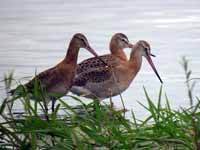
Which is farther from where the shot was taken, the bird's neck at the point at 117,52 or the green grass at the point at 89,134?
the bird's neck at the point at 117,52

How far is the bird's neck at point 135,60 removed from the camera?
1031 centimetres

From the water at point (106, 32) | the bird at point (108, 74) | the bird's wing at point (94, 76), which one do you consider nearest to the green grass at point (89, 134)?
the water at point (106, 32)

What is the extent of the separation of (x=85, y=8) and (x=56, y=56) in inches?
134

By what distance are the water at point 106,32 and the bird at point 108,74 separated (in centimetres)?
18

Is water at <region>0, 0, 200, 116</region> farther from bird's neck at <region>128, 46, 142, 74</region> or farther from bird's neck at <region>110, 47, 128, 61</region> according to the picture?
bird's neck at <region>110, 47, 128, 61</region>

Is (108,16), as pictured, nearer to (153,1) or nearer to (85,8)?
(85,8)

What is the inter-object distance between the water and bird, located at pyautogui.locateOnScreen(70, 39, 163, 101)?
0.57 ft

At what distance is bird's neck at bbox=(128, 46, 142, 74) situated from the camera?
33.8 ft

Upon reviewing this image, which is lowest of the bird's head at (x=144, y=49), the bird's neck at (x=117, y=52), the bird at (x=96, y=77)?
the bird at (x=96, y=77)

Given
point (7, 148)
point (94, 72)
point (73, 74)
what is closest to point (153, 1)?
point (94, 72)

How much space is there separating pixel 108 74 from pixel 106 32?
9.64 feet

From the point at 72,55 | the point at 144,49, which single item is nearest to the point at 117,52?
the point at 144,49

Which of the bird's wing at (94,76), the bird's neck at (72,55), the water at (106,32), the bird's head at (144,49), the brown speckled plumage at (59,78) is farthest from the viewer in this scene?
the water at (106,32)

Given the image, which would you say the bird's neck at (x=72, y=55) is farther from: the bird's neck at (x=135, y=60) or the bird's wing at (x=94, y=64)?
the bird's neck at (x=135, y=60)
